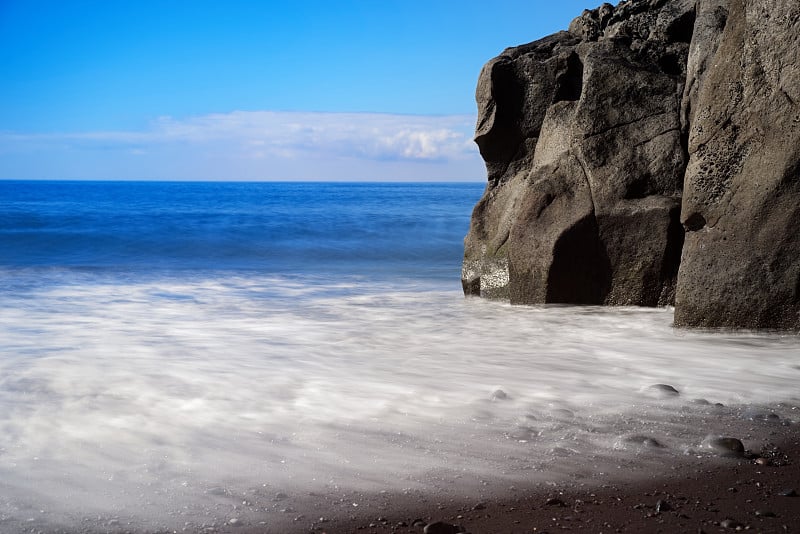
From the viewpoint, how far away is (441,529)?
7.65 ft

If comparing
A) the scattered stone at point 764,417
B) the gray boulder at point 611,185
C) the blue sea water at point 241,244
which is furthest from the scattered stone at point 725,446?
the blue sea water at point 241,244

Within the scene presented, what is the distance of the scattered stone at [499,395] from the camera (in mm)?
3727

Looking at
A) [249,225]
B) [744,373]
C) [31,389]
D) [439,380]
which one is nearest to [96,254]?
[249,225]

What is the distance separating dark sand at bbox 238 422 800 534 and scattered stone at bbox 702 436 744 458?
0.06m

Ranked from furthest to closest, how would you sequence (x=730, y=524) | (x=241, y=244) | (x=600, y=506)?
(x=241, y=244) → (x=600, y=506) → (x=730, y=524)

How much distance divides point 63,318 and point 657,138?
16.8 feet

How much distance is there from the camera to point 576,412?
11.4ft

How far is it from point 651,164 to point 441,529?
4.48 meters

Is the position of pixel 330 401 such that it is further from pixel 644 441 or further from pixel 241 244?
pixel 241 244

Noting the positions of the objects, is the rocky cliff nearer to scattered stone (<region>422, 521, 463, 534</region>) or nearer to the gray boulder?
the gray boulder

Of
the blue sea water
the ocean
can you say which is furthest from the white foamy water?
the blue sea water

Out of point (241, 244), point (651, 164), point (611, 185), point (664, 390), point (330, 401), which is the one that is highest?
point (651, 164)

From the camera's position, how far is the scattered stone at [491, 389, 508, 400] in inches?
147

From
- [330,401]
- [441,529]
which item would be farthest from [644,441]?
[330,401]
